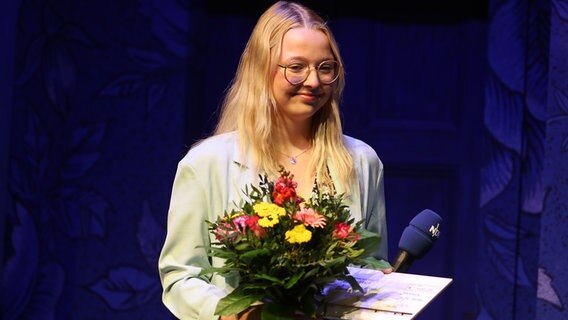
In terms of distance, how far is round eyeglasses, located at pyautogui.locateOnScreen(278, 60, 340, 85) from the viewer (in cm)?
236

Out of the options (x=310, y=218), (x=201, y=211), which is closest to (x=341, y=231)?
(x=310, y=218)

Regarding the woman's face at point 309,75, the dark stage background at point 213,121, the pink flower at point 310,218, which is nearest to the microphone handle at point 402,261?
the pink flower at point 310,218

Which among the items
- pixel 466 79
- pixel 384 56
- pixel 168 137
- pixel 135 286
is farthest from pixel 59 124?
pixel 466 79

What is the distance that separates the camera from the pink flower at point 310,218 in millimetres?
2053

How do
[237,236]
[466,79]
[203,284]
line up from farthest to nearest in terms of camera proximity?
1. [466,79]
2. [203,284]
3. [237,236]

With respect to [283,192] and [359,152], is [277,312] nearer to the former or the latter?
[283,192]

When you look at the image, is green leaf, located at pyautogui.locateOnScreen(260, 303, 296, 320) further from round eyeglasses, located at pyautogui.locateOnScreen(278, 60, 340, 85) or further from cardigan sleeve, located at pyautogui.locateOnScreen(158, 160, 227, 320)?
round eyeglasses, located at pyautogui.locateOnScreen(278, 60, 340, 85)

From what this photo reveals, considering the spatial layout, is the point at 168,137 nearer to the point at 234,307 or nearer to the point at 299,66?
the point at 299,66

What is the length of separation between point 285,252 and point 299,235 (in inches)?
1.9

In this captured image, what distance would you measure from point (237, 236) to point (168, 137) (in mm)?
2281

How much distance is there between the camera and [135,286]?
4.31 m

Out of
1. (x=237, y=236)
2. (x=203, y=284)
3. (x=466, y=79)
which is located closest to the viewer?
(x=237, y=236)

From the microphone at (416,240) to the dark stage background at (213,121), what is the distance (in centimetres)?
185

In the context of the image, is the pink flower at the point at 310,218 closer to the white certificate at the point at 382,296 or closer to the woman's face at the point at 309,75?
the white certificate at the point at 382,296
